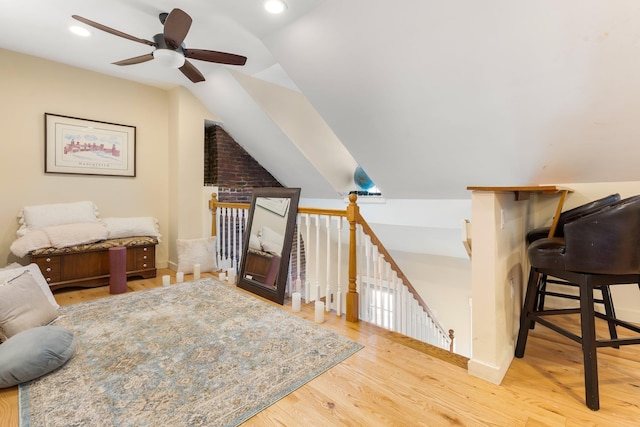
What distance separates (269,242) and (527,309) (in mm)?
2367

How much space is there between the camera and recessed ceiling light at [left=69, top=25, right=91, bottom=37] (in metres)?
2.81

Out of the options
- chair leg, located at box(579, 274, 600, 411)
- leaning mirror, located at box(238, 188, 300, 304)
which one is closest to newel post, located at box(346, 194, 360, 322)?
leaning mirror, located at box(238, 188, 300, 304)

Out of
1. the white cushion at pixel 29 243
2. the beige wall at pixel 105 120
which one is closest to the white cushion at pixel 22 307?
the white cushion at pixel 29 243

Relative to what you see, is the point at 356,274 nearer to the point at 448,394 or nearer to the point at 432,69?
the point at 448,394

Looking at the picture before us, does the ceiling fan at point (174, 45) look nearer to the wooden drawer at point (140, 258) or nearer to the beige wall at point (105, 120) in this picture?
the beige wall at point (105, 120)

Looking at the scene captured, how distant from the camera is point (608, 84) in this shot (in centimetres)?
204

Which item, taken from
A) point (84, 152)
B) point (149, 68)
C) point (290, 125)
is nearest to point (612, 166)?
point (290, 125)

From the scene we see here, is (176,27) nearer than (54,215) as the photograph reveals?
Yes

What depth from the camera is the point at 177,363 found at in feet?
6.35

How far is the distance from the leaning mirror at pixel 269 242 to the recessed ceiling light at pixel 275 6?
62.8 inches

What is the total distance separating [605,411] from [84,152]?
536 cm

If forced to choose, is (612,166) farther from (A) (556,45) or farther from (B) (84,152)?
(B) (84,152)

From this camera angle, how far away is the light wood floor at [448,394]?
4.82 ft

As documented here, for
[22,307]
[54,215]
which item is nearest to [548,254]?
[22,307]
